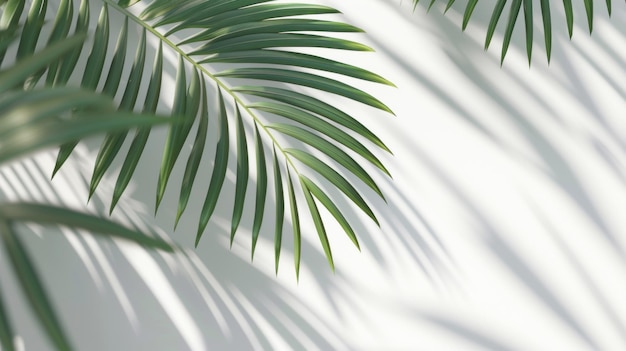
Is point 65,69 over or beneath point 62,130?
over

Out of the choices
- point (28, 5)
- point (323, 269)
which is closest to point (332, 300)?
point (323, 269)

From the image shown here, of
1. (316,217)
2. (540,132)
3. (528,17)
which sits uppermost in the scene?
(528,17)

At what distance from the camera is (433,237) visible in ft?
3.59

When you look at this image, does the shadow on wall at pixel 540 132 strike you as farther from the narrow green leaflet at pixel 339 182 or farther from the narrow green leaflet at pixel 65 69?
the narrow green leaflet at pixel 65 69

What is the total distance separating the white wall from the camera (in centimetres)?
106

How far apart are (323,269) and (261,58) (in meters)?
0.40

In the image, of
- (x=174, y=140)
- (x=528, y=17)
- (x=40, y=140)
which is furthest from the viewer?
(x=528, y=17)

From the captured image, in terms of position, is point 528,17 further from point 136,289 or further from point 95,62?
point 136,289

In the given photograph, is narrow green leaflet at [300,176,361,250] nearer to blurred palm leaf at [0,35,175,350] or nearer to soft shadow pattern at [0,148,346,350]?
soft shadow pattern at [0,148,346,350]

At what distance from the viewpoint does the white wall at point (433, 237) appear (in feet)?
3.49

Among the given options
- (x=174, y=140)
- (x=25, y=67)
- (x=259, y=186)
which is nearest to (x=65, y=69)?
(x=174, y=140)

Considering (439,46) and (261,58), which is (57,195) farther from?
(439,46)

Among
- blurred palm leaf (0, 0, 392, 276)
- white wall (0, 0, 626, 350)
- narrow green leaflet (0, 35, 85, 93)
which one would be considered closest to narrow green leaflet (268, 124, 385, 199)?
blurred palm leaf (0, 0, 392, 276)

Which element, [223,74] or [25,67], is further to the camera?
[223,74]
